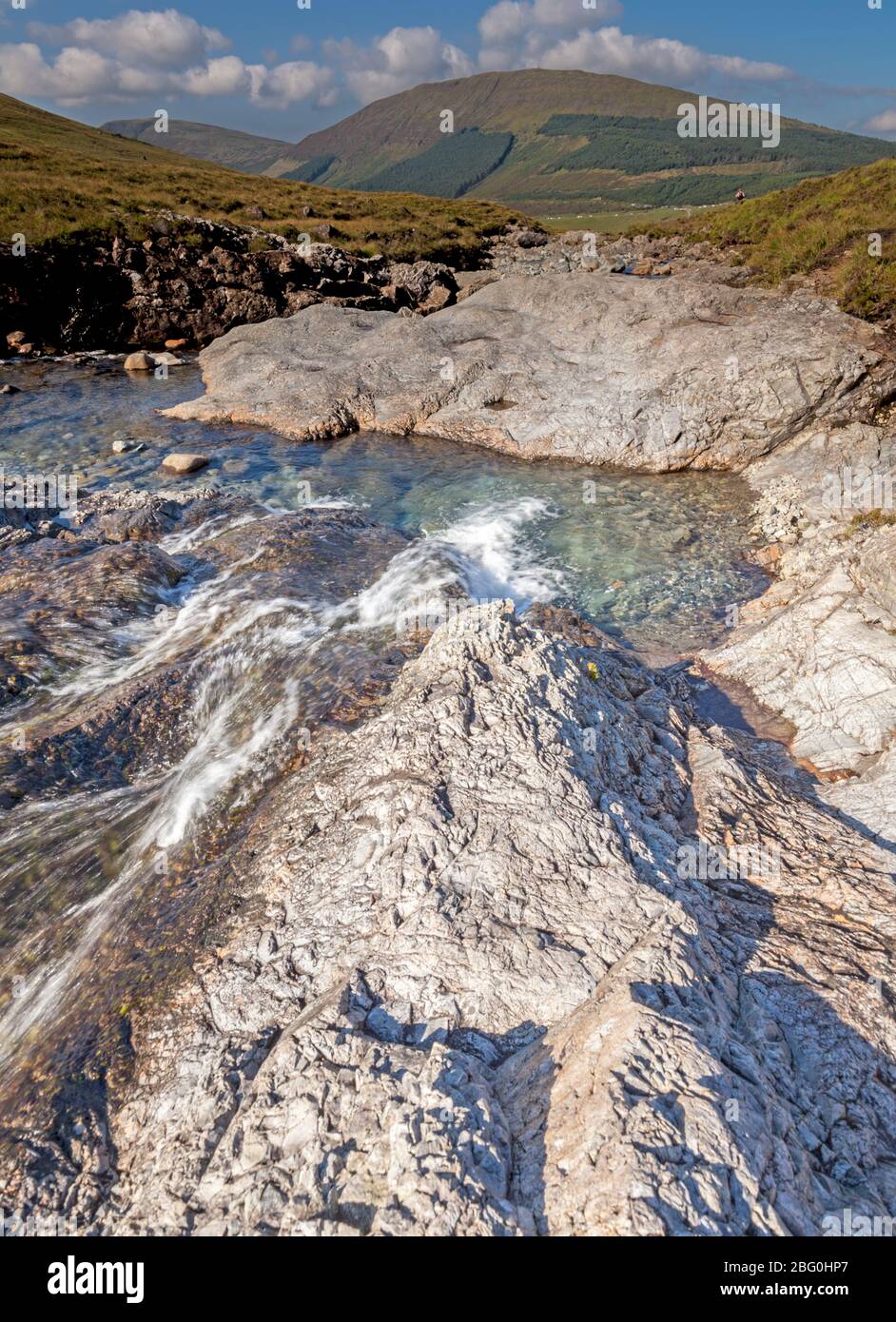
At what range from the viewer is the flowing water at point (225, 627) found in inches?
344

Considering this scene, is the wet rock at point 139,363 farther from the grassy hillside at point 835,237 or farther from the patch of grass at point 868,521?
the patch of grass at point 868,521

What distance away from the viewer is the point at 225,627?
49.7 ft

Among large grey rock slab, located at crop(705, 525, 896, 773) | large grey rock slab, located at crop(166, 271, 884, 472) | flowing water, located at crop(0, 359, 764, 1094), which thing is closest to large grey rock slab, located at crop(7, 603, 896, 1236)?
flowing water, located at crop(0, 359, 764, 1094)

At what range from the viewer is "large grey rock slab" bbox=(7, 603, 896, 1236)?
4531 millimetres

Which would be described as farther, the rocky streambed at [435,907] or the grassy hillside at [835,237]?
the grassy hillside at [835,237]

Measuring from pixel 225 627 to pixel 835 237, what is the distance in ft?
132

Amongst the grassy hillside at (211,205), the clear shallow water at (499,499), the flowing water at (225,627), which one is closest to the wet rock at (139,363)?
the clear shallow water at (499,499)

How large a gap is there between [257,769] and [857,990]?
8.63 m

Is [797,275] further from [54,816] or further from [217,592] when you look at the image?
[54,816]

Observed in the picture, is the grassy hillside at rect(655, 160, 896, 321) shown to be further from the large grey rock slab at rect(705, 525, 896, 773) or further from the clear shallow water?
the large grey rock slab at rect(705, 525, 896, 773)

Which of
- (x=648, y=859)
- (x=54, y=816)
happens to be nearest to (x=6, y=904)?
(x=54, y=816)

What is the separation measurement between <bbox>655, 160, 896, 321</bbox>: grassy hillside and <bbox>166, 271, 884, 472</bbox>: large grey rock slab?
2925mm

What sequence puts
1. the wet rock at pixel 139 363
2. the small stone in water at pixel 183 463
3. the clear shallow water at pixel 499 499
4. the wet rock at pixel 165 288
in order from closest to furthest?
the clear shallow water at pixel 499 499 → the small stone in water at pixel 183 463 → the wet rock at pixel 139 363 → the wet rock at pixel 165 288

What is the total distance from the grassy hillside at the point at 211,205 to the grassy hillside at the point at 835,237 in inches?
1115
